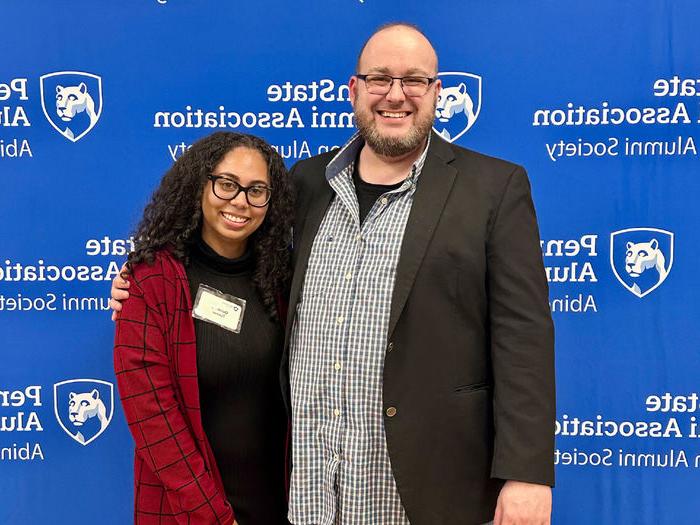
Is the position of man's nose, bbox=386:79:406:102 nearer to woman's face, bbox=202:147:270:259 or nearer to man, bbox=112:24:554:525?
man, bbox=112:24:554:525

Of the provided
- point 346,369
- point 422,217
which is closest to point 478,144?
point 422,217

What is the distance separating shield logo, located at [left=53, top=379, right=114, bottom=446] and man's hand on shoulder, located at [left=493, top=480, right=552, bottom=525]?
1.65m

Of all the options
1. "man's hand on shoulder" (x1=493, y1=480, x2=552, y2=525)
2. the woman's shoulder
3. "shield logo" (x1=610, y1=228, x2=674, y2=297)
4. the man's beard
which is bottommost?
"man's hand on shoulder" (x1=493, y1=480, x2=552, y2=525)

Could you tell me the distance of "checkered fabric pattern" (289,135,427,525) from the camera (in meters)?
1.55

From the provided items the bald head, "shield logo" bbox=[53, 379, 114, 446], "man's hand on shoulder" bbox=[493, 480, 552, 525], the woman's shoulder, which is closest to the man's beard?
the bald head

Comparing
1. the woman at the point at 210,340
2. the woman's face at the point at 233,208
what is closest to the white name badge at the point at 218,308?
the woman at the point at 210,340

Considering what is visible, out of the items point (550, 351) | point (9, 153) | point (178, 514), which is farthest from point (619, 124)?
point (9, 153)

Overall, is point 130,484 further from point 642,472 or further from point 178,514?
point 642,472

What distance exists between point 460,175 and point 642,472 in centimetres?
153

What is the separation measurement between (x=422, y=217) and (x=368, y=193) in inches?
7.9

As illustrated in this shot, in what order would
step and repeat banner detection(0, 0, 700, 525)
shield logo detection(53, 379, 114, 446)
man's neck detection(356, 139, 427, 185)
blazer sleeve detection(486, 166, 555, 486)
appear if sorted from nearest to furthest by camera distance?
blazer sleeve detection(486, 166, 555, 486)
man's neck detection(356, 139, 427, 185)
step and repeat banner detection(0, 0, 700, 525)
shield logo detection(53, 379, 114, 446)

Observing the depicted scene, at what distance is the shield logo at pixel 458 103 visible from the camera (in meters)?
2.28

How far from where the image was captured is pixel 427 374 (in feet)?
4.97

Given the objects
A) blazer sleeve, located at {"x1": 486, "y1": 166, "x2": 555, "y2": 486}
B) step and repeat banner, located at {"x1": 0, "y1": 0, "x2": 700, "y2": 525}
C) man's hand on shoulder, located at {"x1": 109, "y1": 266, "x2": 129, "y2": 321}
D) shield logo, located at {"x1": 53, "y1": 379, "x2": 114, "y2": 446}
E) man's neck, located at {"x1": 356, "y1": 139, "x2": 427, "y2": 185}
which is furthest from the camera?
shield logo, located at {"x1": 53, "y1": 379, "x2": 114, "y2": 446}
